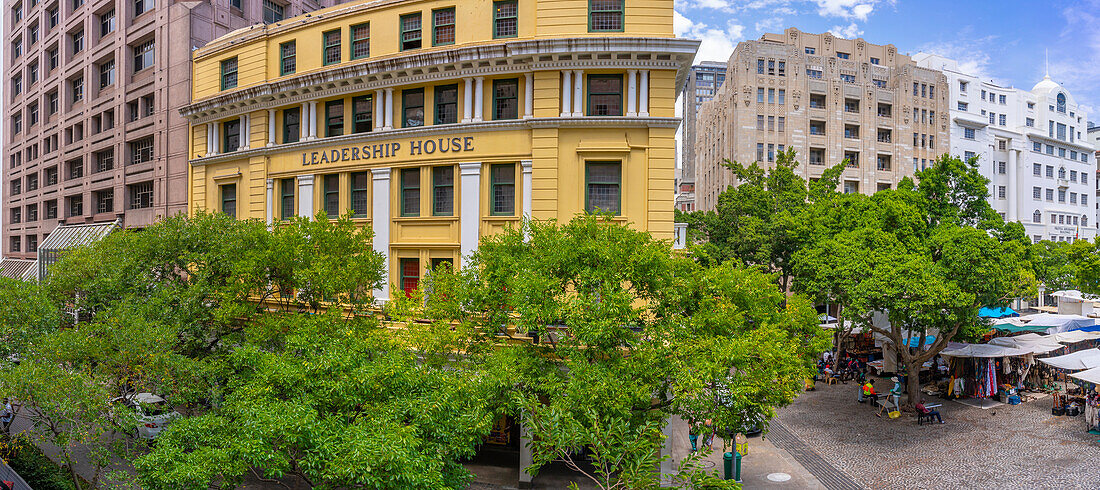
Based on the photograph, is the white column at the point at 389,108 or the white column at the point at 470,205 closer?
the white column at the point at 470,205

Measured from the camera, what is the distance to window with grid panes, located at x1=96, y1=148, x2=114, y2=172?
38.4 metres

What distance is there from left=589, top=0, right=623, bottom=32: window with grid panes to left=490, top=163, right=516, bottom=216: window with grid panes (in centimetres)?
559

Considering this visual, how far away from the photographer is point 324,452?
11.0 metres

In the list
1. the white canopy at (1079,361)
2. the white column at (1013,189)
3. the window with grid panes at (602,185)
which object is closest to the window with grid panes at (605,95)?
the window with grid panes at (602,185)

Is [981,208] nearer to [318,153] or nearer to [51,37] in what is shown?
[318,153]

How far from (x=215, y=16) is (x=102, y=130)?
12990mm

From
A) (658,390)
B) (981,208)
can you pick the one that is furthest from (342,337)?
(981,208)

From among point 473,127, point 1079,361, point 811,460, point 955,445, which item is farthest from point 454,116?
point 1079,361

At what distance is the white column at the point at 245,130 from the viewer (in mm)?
25203

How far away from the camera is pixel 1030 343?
28.6 metres

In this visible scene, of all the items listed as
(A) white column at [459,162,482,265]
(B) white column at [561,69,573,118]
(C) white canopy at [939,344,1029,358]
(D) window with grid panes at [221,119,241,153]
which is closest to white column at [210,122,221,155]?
(D) window with grid panes at [221,119,241,153]

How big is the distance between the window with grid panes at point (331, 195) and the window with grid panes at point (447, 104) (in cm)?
507

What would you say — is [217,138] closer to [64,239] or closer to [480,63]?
[480,63]

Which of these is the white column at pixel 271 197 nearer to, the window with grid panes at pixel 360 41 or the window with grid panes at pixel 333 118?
the window with grid panes at pixel 333 118
